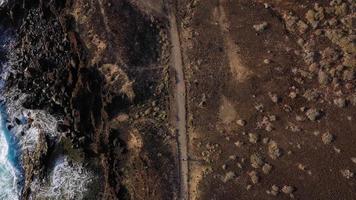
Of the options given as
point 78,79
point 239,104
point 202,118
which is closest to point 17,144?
point 78,79

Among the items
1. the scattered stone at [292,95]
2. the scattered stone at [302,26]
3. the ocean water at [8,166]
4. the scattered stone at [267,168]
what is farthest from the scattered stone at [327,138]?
the ocean water at [8,166]

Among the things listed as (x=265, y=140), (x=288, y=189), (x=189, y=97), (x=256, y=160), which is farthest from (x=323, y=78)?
(x=189, y=97)

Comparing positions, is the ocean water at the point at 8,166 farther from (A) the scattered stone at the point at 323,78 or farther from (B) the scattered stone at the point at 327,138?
(A) the scattered stone at the point at 323,78

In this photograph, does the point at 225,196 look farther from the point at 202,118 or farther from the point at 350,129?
the point at 350,129

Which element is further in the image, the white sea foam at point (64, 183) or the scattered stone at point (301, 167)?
the white sea foam at point (64, 183)

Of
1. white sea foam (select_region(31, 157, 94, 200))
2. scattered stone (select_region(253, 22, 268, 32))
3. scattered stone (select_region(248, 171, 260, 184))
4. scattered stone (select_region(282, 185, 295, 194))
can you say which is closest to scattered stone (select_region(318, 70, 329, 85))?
scattered stone (select_region(253, 22, 268, 32))

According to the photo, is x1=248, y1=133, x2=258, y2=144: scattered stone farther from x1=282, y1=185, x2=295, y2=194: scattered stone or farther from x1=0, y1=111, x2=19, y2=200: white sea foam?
x1=0, y1=111, x2=19, y2=200: white sea foam
